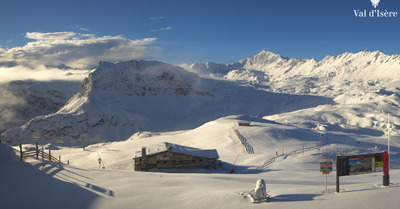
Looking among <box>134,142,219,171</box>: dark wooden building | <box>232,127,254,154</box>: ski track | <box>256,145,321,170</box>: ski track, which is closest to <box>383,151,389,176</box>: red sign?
<box>256,145,321,170</box>: ski track

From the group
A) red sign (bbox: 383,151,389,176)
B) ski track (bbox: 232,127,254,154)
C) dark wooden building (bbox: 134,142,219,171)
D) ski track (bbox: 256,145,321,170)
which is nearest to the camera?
red sign (bbox: 383,151,389,176)

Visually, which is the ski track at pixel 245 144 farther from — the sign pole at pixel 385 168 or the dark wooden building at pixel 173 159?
the sign pole at pixel 385 168

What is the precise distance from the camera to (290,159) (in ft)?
167

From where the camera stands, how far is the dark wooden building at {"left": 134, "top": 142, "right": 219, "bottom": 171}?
145ft

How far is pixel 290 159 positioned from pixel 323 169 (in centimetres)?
3578

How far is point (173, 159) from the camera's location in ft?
149

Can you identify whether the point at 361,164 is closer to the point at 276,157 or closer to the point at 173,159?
the point at 173,159

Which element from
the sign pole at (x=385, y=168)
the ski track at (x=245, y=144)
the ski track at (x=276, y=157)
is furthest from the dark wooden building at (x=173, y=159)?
the sign pole at (x=385, y=168)

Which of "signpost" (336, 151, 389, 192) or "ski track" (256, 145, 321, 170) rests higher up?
"signpost" (336, 151, 389, 192)

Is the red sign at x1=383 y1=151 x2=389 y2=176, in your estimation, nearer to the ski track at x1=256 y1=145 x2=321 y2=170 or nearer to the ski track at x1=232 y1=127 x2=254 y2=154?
the ski track at x1=256 y1=145 x2=321 y2=170

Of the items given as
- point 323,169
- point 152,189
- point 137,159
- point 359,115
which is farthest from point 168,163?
point 359,115

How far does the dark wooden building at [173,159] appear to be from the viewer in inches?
1745

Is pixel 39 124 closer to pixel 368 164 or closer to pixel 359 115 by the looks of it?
pixel 359 115

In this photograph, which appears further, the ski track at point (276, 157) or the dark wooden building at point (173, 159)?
the ski track at point (276, 157)
